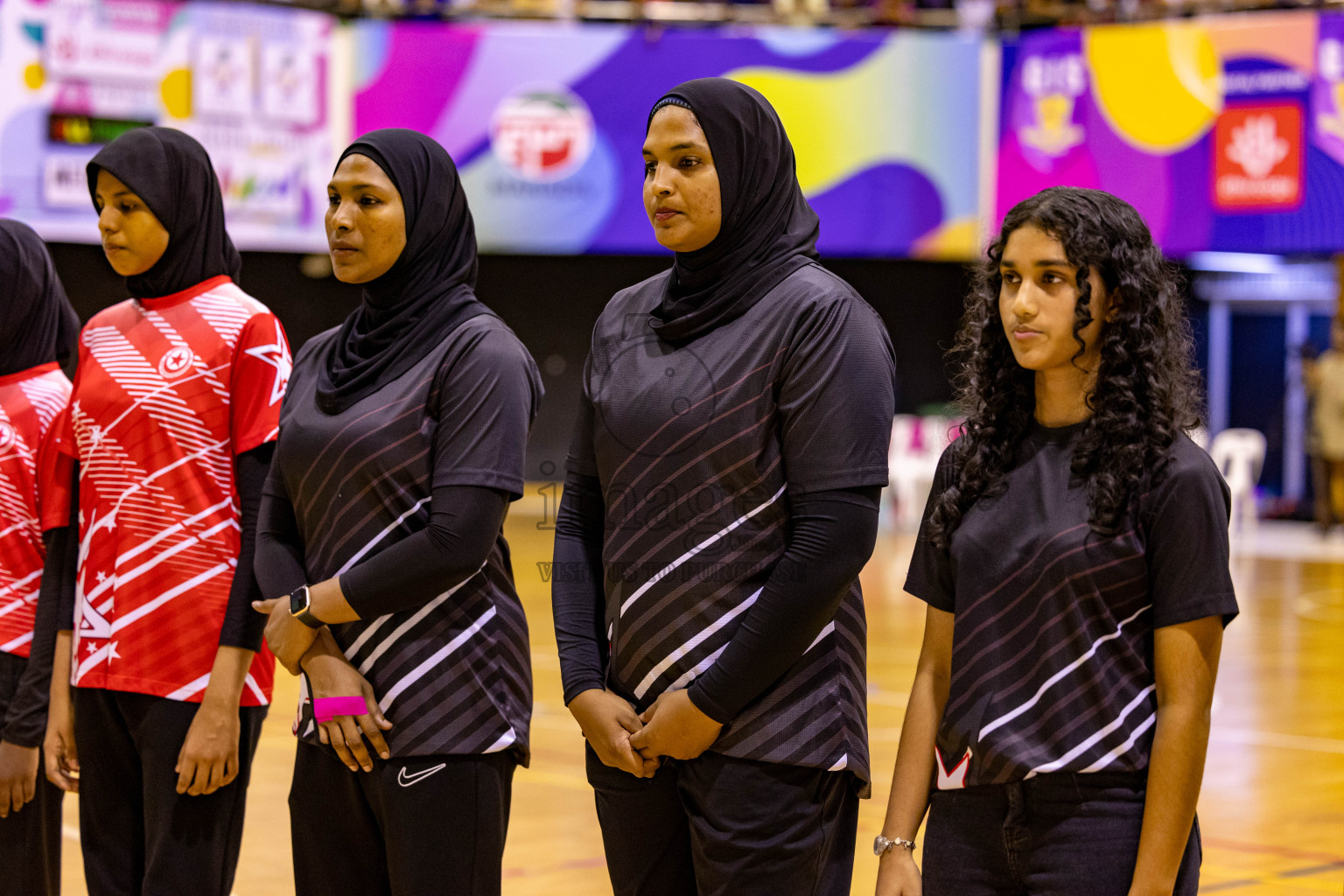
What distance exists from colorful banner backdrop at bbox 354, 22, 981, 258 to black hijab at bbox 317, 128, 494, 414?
10.2 m

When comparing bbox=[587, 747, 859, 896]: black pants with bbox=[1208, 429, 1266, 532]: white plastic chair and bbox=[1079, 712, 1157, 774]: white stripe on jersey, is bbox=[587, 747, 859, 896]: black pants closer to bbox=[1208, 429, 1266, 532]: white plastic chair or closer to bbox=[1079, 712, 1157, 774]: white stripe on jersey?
bbox=[1079, 712, 1157, 774]: white stripe on jersey

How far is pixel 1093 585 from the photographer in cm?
176

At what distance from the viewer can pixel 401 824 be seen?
2150 mm

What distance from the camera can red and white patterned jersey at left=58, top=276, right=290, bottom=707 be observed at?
2461mm

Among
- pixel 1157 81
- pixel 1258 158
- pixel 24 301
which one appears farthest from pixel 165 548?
pixel 1157 81

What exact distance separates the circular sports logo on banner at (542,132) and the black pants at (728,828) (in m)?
11.0

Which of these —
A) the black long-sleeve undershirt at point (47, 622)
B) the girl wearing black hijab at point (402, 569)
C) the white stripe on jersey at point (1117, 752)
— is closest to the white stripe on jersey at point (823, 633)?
the white stripe on jersey at point (1117, 752)

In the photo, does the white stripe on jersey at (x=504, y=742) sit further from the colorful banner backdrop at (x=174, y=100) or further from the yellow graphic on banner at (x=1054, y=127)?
the yellow graphic on banner at (x=1054, y=127)

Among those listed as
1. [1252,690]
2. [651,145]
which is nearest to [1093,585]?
[651,145]

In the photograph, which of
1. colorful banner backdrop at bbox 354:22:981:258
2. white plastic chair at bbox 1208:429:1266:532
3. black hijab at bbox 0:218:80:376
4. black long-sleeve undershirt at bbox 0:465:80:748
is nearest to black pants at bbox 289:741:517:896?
black long-sleeve undershirt at bbox 0:465:80:748

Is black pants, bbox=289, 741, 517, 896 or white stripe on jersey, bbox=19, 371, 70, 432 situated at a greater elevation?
white stripe on jersey, bbox=19, 371, 70, 432

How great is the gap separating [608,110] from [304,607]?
1091cm

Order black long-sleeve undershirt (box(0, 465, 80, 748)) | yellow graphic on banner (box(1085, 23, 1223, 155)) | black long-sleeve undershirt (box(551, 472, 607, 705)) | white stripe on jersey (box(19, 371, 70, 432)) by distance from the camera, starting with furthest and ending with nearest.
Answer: yellow graphic on banner (box(1085, 23, 1223, 155)) → white stripe on jersey (box(19, 371, 70, 432)) → black long-sleeve undershirt (box(0, 465, 80, 748)) → black long-sleeve undershirt (box(551, 472, 607, 705))

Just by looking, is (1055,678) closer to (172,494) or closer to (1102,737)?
(1102,737)
